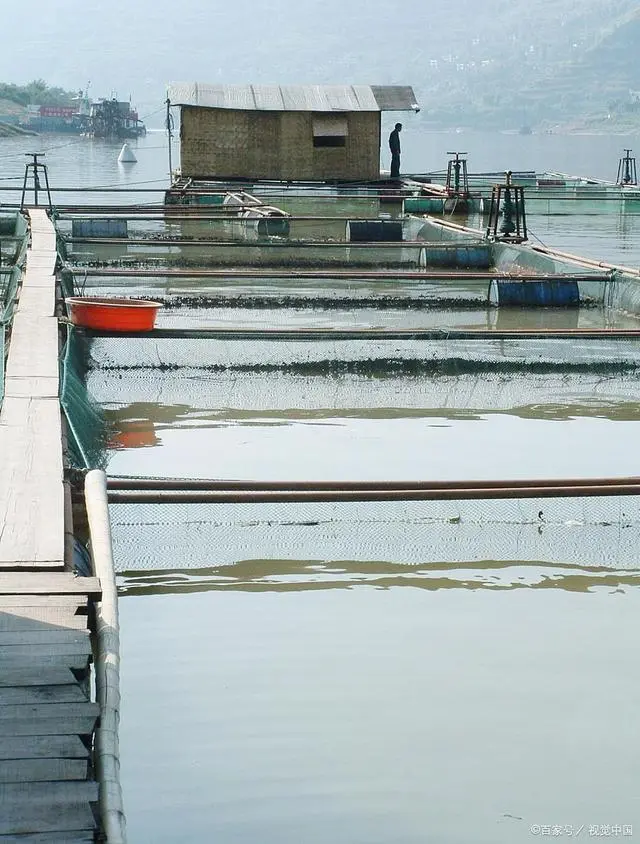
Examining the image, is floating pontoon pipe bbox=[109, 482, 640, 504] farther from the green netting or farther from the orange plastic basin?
the orange plastic basin

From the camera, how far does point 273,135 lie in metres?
27.0

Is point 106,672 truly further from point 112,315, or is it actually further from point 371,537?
point 112,315

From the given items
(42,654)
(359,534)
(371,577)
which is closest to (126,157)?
(359,534)

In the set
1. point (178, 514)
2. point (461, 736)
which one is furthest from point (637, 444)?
point (461, 736)

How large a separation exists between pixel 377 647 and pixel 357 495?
60cm

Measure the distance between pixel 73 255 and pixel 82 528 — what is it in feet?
36.0

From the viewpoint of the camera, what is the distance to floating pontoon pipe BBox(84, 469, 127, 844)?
2.71m

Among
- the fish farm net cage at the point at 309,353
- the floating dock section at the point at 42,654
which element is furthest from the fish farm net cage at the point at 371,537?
the fish farm net cage at the point at 309,353

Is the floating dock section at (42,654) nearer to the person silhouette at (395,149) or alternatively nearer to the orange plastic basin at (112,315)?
the orange plastic basin at (112,315)

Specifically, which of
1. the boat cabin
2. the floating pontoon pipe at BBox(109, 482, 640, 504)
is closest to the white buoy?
the boat cabin

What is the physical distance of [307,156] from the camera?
27031 mm

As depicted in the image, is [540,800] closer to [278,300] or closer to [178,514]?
[178,514]

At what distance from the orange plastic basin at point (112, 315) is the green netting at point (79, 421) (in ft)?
3.28

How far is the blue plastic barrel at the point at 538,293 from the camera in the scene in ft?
39.9
